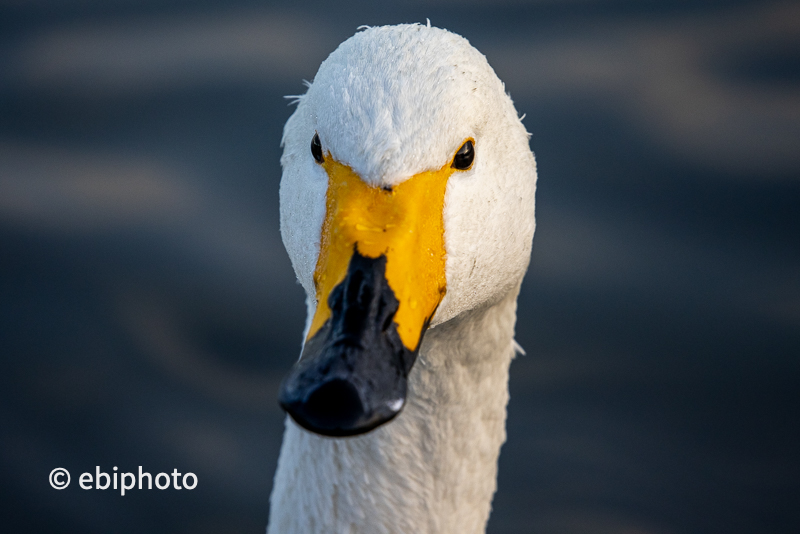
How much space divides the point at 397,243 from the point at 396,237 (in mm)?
17

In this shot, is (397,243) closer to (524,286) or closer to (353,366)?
(353,366)

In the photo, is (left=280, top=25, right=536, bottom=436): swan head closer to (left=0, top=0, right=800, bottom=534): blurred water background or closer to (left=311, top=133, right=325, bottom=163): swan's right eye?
(left=311, top=133, right=325, bottom=163): swan's right eye

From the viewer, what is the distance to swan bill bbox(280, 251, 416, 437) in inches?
60.7

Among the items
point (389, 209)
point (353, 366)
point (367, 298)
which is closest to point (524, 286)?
point (389, 209)

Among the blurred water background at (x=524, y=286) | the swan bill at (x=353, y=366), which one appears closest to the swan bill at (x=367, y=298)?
the swan bill at (x=353, y=366)

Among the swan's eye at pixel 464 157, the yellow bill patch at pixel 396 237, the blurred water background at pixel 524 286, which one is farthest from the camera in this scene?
the blurred water background at pixel 524 286

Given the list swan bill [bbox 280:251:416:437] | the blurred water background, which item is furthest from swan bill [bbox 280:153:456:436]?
the blurred water background

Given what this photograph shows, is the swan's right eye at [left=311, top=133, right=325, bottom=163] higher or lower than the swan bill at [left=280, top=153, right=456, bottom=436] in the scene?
higher

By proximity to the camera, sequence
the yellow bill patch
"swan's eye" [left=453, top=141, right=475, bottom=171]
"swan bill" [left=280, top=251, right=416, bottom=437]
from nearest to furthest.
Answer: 1. "swan bill" [left=280, top=251, right=416, bottom=437]
2. the yellow bill patch
3. "swan's eye" [left=453, top=141, right=475, bottom=171]

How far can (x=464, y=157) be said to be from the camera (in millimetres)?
2049

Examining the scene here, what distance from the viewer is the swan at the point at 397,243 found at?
64.4 inches

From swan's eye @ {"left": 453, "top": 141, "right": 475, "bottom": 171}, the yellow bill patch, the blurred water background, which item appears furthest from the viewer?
the blurred water background

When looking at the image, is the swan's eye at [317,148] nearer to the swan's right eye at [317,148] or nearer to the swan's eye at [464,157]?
the swan's right eye at [317,148]

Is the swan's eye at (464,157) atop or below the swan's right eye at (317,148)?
below
